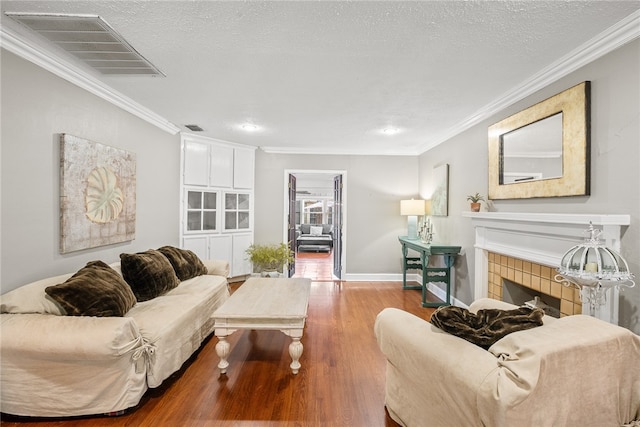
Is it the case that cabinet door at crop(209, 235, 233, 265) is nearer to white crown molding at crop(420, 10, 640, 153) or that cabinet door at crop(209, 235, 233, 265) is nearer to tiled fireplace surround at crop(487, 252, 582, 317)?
tiled fireplace surround at crop(487, 252, 582, 317)

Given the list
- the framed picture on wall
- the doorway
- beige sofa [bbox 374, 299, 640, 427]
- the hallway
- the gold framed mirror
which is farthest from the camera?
the hallway

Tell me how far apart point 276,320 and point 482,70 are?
8.28ft

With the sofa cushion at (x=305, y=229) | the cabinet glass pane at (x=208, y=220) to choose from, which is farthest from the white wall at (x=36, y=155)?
the sofa cushion at (x=305, y=229)

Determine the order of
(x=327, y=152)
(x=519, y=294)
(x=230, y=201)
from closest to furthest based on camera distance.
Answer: (x=519, y=294) < (x=230, y=201) < (x=327, y=152)

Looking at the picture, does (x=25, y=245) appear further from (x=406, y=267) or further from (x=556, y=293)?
(x=406, y=267)

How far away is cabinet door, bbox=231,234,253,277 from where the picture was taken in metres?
4.96

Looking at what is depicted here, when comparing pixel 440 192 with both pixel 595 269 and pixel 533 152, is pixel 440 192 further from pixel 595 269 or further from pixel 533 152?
pixel 595 269

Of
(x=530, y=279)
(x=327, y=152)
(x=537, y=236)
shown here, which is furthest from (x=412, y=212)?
(x=537, y=236)

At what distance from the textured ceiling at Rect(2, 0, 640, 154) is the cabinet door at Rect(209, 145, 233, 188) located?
131 centimetres

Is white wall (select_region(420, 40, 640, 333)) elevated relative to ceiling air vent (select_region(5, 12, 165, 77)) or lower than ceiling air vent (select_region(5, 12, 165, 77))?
lower

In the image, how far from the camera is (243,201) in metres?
5.12

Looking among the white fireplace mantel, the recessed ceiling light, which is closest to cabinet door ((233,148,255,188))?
the recessed ceiling light

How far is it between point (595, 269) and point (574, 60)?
1.46 metres

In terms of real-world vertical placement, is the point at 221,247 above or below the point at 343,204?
below
